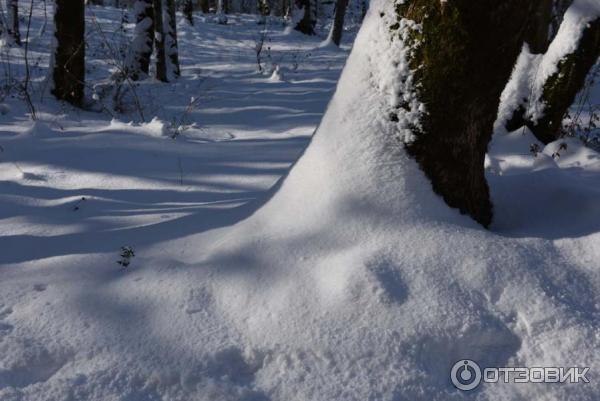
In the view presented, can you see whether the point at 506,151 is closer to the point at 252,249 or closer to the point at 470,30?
the point at 470,30

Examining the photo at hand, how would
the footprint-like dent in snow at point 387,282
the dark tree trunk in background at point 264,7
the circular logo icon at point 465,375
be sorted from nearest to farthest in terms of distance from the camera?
the circular logo icon at point 465,375
the footprint-like dent in snow at point 387,282
the dark tree trunk in background at point 264,7

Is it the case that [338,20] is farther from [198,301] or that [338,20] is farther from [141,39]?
[198,301]

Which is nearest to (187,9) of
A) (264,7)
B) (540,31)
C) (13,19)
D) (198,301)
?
(264,7)

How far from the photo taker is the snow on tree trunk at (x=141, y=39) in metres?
8.52

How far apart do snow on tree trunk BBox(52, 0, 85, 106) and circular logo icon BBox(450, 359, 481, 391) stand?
5951 millimetres

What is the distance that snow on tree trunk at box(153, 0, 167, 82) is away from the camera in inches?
344

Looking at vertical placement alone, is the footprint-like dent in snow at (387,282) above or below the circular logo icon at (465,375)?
above

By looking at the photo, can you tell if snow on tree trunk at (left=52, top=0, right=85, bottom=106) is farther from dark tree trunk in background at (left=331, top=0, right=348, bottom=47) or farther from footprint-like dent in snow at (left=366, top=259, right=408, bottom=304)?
dark tree trunk in background at (left=331, top=0, right=348, bottom=47)

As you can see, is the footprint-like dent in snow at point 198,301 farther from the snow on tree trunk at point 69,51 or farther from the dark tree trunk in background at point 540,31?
the snow on tree trunk at point 69,51

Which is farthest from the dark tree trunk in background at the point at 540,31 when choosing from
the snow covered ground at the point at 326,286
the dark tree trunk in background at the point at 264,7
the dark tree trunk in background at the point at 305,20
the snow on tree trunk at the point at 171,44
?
the dark tree trunk in background at the point at 305,20

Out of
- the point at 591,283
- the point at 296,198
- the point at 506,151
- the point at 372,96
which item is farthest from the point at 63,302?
the point at 506,151

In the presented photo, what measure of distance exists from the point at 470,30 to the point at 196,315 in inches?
60.8

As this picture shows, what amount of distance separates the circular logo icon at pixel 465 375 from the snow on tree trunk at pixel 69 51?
5.95 m

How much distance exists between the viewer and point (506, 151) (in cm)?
399
